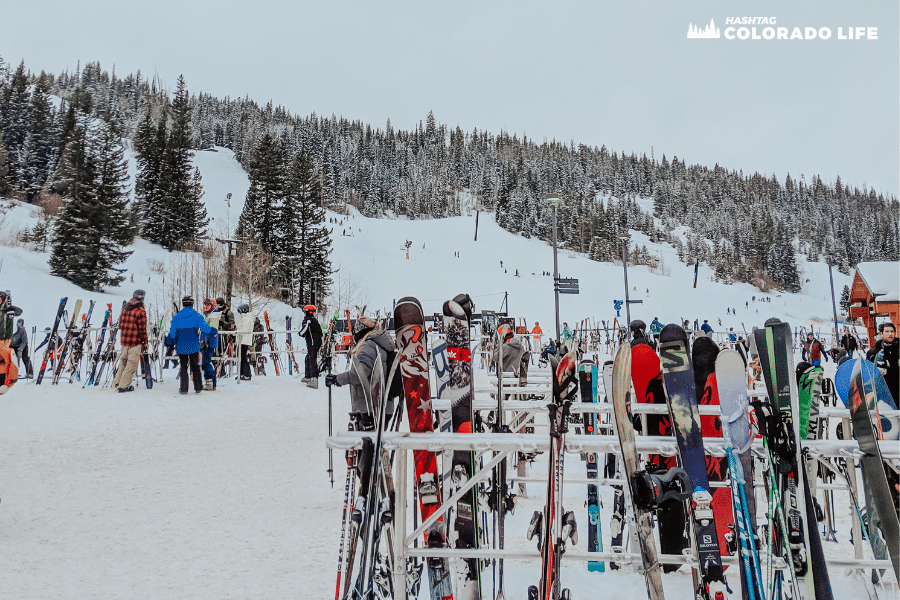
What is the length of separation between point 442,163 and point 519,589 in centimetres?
8508

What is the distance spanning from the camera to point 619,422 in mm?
2328

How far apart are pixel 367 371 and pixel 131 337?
6.92 m

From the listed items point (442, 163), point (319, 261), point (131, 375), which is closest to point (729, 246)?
point (442, 163)

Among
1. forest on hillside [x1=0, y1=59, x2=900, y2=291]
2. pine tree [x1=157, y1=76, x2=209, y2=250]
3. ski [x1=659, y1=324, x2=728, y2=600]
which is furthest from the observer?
forest on hillside [x1=0, y1=59, x2=900, y2=291]

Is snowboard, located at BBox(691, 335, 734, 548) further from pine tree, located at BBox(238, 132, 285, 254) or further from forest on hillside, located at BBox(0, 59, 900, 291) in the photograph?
forest on hillside, located at BBox(0, 59, 900, 291)

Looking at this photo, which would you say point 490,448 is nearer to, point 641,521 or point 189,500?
point 641,521

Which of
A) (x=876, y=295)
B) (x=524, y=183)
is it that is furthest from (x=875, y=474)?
(x=524, y=183)

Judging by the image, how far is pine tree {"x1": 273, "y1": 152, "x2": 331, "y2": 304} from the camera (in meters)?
31.5

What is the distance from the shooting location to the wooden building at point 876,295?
21938 millimetres

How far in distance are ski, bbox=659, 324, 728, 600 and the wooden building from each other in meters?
24.4

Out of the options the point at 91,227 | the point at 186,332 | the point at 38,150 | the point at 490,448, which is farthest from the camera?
the point at 38,150

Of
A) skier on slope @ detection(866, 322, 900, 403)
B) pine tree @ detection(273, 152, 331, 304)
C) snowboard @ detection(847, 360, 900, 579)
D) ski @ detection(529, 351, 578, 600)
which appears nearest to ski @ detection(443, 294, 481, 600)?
ski @ detection(529, 351, 578, 600)

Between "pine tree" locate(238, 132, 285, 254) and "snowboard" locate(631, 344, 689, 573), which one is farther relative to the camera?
"pine tree" locate(238, 132, 285, 254)

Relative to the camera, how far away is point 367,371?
3.96 metres
